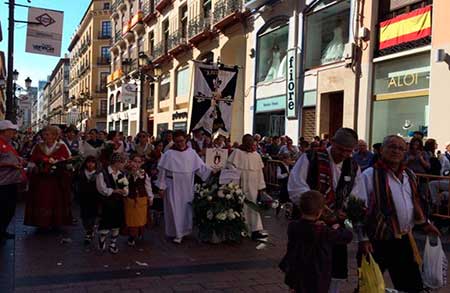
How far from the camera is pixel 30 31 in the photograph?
14.2 meters

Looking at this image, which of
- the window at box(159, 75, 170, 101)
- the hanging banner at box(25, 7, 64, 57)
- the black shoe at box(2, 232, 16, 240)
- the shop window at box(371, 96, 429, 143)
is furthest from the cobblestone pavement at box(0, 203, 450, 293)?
the window at box(159, 75, 170, 101)

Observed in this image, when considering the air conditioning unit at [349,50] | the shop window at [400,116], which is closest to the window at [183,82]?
the air conditioning unit at [349,50]

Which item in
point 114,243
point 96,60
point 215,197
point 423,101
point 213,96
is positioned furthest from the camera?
point 96,60

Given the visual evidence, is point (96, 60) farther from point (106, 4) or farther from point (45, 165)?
point (45, 165)

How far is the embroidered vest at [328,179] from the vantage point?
427 cm

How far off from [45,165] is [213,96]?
3.83 metres

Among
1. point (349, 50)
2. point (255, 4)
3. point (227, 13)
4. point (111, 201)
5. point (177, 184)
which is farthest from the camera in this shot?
point (227, 13)

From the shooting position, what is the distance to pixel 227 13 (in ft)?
79.5

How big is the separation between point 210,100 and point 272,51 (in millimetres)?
11626

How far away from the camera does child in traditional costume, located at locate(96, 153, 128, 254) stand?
7.18 m

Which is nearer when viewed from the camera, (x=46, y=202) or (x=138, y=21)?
(x=46, y=202)

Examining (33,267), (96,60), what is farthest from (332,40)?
(96,60)

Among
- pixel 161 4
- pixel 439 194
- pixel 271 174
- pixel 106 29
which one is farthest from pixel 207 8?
pixel 106 29

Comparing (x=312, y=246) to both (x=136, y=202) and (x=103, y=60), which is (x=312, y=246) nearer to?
(x=136, y=202)
